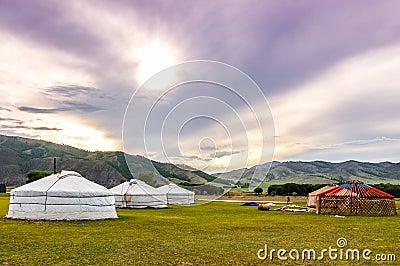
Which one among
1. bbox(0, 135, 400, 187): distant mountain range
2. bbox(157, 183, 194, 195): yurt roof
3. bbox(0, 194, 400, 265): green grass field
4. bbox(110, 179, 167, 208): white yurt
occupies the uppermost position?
bbox(0, 135, 400, 187): distant mountain range

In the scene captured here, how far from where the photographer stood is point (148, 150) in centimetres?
2247

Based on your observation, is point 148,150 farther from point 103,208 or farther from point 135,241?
point 135,241

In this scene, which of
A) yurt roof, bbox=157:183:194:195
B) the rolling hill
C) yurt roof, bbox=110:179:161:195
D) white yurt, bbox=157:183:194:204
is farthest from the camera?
the rolling hill

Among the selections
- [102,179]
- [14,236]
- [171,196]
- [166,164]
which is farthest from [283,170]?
[14,236]

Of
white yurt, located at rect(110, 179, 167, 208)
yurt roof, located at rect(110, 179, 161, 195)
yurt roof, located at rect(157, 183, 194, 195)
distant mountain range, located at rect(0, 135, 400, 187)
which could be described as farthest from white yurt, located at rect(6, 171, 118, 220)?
yurt roof, located at rect(157, 183, 194, 195)

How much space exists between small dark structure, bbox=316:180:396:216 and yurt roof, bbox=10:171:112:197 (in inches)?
561

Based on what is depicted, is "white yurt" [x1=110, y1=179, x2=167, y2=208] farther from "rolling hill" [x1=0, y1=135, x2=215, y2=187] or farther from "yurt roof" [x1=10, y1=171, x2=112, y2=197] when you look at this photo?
"rolling hill" [x1=0, y1=135, x2=215, y2=187]

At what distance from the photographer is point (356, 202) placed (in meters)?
26.8

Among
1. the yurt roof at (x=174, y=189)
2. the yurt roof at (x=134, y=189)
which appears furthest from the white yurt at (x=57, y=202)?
the yurt roof at (x=174, y=189)

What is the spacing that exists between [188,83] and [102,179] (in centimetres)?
9769

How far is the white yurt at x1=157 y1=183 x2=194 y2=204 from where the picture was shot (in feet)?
136

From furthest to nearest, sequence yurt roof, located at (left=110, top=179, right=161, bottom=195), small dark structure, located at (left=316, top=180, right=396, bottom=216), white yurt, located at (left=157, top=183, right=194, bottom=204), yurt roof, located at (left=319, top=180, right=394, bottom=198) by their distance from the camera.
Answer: white yurt, located at (left=157, top=183, right=194, bottom=204)
yurt roof, located at (left=110, top=179, right=161, bottom=195)
yurt roof, located at (left=319, top=180, right=394, bottom=198)
small dark structure, located at (left=316, top=180, right=396, bottom=216)

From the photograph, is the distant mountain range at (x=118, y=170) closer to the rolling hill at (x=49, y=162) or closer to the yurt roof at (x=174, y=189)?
the rolling hill at (x=49, y=162)

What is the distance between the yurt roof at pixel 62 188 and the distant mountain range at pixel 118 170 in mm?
3715
